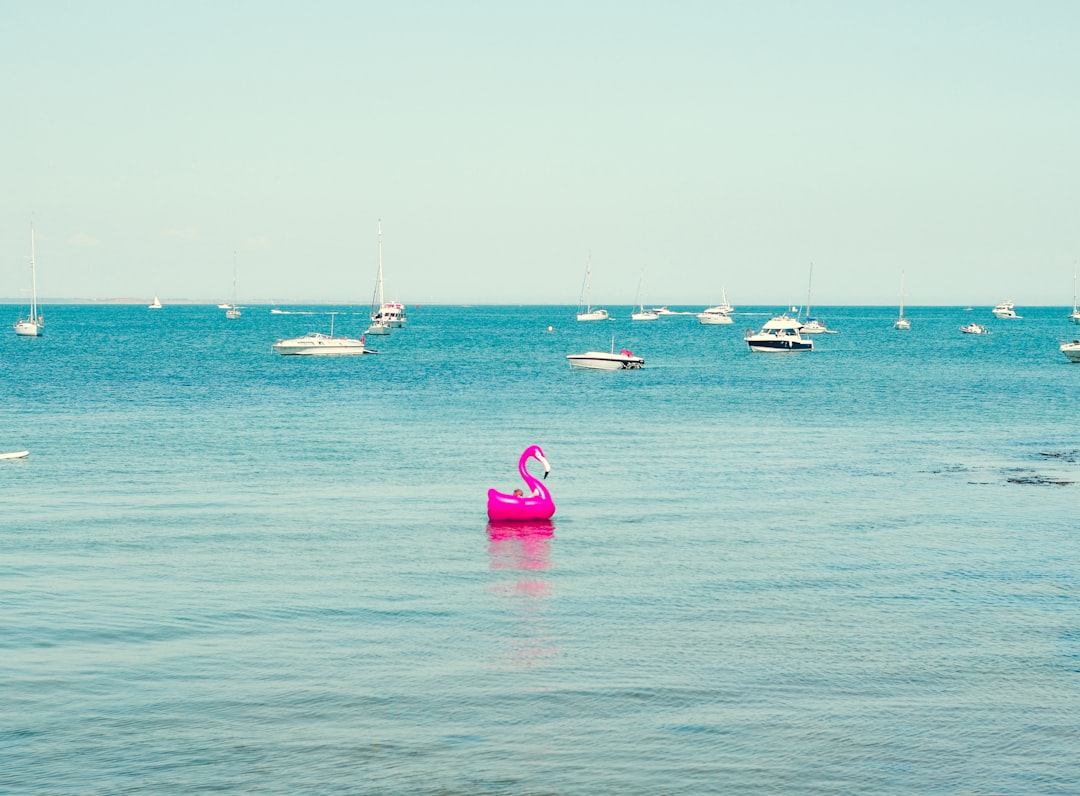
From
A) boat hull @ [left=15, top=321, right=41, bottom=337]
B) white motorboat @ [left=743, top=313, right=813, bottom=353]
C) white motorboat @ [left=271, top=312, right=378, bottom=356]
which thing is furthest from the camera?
boat hull @ [left=15, top=321, right=41, bottom=337]

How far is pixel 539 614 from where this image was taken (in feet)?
83.0

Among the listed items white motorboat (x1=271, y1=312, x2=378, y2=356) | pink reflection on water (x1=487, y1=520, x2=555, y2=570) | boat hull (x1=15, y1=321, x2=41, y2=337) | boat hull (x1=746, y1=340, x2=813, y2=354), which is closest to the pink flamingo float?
pink reflection on water (x1=487, y1=520, x2=555, y2=570)

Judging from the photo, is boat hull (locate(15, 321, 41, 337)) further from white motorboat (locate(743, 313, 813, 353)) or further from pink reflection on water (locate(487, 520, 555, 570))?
pink reflection on water (locate(487, 520, 555, 570))

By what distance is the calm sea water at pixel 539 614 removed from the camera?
17.3 meters

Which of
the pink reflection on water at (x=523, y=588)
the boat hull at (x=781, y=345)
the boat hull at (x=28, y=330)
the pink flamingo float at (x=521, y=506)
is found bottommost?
the pink reflection on water at (x=523, y=588)

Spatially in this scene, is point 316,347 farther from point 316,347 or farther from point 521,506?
point 521,506

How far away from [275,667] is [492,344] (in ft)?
525

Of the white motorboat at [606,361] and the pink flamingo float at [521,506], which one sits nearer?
the pink flamingo float at [521,506]

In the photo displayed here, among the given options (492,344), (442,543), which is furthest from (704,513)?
(492,344)

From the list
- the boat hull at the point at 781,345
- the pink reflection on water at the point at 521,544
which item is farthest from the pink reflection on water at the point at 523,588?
the boat hull at the point at 781,345

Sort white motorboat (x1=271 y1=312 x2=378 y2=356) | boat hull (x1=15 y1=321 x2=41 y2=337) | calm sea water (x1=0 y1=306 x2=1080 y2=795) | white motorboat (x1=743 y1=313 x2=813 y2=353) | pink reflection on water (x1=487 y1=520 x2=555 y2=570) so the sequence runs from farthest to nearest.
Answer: boat hull (x1=15 y1=321 x2=41 y2=337) < white motorboat (x1=743 y1=313 x2=813 y2=353) < white motorboat (x1=271 y1=312 x2=378 y2=356) < pink reflection on water (x1=487 y1=520 x2=555 y2=570) < calm sea water (x1=0 y1=306 x2=1080 y2=795)

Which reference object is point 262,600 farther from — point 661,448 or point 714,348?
point 714,348

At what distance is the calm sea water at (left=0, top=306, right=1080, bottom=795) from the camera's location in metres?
17.3

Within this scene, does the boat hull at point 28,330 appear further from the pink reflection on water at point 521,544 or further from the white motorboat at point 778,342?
the pink reflection on water at point 521,544
